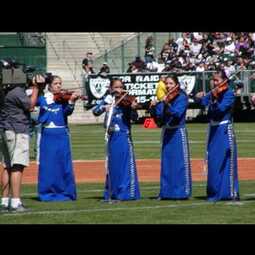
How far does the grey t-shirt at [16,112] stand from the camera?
13.2 meters

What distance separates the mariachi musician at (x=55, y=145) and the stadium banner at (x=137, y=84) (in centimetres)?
2184

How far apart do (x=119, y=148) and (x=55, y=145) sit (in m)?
1.12

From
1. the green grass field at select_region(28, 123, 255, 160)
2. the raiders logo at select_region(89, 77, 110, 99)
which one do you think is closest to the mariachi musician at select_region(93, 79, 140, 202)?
the green grass field at select_region(28, 123, 255, 160)

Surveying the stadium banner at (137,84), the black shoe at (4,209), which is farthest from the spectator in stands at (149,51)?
the black shoe at (4,209)

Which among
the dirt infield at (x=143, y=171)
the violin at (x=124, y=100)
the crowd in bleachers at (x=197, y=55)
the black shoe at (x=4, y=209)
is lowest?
the black shoe at (x=4, y=209)

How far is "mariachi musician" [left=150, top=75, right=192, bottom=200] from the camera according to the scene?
14.7 meters

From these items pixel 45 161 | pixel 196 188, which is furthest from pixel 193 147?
pixel 45 161

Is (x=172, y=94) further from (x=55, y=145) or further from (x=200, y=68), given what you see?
(x=200, y=68)

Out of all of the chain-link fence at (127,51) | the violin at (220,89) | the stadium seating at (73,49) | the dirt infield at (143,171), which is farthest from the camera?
the stadium seating at (73,49)

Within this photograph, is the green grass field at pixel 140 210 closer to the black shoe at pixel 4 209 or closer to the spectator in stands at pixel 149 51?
the black shoe at pixel 4 209

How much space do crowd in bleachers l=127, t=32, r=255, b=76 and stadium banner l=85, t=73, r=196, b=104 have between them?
111cm

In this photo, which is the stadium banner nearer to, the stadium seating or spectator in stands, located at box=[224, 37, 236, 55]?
spectator in stands, located at box=[224, 37, 236, 55]
